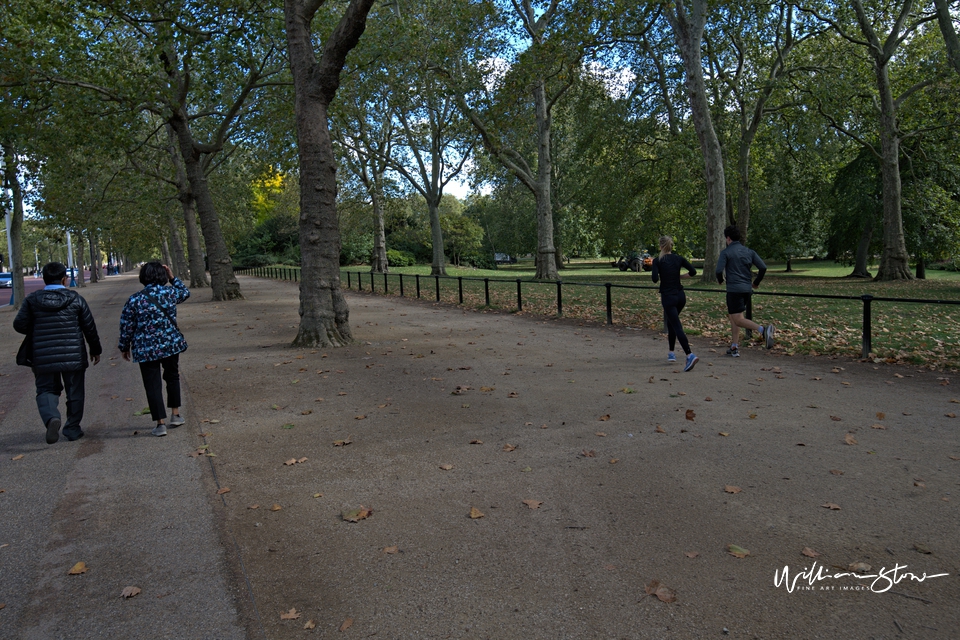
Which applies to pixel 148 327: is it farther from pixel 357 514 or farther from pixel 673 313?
pixel 673 313

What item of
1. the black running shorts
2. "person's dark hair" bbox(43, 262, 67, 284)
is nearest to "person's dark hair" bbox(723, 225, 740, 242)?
the black running shorts

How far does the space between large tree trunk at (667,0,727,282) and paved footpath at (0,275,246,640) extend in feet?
69.3

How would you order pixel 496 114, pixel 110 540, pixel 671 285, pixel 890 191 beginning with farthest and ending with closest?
pixel 890 191
pixel 496 114
pixel 671 285
pixel 110 540

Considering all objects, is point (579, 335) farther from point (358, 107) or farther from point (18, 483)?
point (358, 107)

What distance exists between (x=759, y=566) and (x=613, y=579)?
0.80 m

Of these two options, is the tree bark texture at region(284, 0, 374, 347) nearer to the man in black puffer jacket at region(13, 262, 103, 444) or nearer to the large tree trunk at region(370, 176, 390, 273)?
the man in black puffer jacket at region(13, 262, 103, 444)

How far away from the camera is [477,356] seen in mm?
11086

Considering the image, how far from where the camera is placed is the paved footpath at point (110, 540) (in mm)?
3293

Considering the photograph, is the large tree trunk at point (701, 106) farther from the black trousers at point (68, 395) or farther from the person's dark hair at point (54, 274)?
the black trousers at point (68, 395)

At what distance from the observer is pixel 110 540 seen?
424cm

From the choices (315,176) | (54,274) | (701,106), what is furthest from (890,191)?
(54,274)

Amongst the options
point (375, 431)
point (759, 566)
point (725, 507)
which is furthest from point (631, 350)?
point (759, 566)

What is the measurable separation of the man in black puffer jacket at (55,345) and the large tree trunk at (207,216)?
62.0 feet

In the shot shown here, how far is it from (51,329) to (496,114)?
47.6 ft
